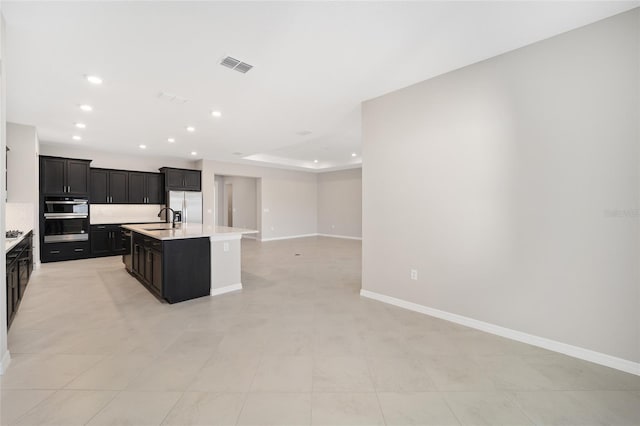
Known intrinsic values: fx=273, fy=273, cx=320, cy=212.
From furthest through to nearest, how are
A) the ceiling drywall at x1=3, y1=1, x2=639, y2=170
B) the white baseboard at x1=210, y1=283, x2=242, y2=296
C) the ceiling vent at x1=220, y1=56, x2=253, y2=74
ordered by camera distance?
the white baseboard at x1=210, y1=283, x2=242, y2=296
the ceiling vent at x1=220, y1=56, x2=253, y2=74
the ceiling drywall at x1=3, y1=1, x2=639, y2=170

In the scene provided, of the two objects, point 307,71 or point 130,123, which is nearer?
point 307,71

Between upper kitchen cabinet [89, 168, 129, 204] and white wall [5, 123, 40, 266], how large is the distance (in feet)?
4.63

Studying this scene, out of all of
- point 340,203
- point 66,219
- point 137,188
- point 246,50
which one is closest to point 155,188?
point 137,188

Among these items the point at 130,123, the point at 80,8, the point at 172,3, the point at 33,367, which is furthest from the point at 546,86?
the point at 130,123

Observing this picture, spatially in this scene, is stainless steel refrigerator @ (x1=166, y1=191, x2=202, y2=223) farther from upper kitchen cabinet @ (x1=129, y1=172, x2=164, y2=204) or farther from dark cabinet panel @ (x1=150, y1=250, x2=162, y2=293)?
dark cabinet panel @ (x1=150, y1=250, x2=162, y2=293)

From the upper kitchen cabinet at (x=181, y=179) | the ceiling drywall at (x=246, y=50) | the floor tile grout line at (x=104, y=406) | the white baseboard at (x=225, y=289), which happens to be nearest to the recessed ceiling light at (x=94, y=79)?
the ceiling drywall at (x=246, y=50)

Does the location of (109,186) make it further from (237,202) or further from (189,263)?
(189,263)

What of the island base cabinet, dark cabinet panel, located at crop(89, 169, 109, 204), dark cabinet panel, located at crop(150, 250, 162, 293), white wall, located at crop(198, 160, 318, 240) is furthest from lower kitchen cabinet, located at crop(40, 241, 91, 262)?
the island base cabinet

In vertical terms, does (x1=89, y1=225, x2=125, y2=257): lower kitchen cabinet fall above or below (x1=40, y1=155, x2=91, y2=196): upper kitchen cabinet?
below

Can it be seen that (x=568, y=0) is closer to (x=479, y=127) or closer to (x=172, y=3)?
(x=479, y=127)

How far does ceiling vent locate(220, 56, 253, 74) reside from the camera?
8.95 feet

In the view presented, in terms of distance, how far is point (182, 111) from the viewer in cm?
418

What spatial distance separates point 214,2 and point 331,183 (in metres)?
8.88

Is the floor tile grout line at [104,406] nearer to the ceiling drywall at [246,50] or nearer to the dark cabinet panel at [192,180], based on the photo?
the ceiling drywall at [246,50]
